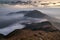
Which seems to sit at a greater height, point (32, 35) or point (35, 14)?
point (35, 14)

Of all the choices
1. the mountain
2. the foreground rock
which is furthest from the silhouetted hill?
the foreground rock

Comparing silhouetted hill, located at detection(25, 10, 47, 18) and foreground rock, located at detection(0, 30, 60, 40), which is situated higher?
silhouetted hill, located at detection(25, 10, 47, 18)

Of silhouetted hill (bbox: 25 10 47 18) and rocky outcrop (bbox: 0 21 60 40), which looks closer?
rocky outcrop (bbox: 0 21 60 40)

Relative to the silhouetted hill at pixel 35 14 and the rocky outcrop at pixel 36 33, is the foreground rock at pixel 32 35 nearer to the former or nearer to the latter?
the rocky outcrop at pixel 36 33

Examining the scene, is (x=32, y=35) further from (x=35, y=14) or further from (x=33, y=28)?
(x=35, y=14)

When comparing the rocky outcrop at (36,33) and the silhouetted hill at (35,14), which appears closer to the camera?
the rocky outcrop at (36,33)

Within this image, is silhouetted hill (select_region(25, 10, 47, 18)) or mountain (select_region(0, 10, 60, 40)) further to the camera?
silhouetted hill (select_region(25, 10, 47, 18))

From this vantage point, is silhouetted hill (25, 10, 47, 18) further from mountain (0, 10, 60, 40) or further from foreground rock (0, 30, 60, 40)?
foreground rock (0, 30, 60, 40)

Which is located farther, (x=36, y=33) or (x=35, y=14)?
(x=35, y=14)

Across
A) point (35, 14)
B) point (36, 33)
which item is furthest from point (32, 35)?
point (35, 14)

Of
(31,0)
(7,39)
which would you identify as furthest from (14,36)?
(31,0)

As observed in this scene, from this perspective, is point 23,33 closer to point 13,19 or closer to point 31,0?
point 13,19

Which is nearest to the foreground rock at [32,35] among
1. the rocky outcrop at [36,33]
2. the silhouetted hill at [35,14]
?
the rocky outcrop at [36,33]
